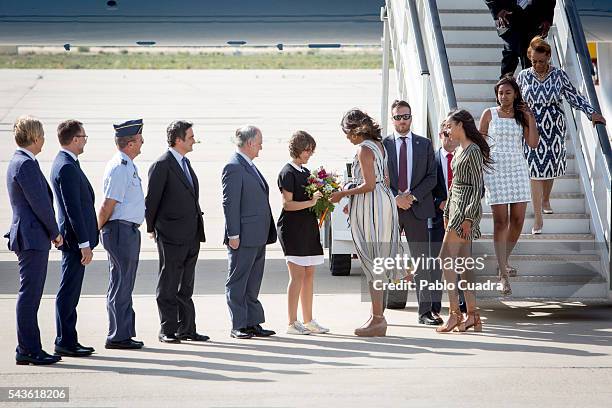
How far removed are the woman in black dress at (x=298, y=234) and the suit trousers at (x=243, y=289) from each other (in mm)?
251

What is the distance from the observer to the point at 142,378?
708 cm

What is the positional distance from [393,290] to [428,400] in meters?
3.44

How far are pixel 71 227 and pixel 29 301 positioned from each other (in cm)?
65

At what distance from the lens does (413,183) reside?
9195 mm

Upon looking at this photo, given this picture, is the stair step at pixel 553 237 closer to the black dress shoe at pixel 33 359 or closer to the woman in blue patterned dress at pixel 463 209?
the woman in blue patterned dress at pixel 463 209

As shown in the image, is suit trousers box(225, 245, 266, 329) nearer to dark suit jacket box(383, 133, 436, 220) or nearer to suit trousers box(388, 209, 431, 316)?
suit trousers box(388, 209, 431, 316)

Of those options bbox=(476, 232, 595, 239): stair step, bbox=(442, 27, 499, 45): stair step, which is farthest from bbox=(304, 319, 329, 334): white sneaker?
bbox=(442, 27, 499, 45): stair step

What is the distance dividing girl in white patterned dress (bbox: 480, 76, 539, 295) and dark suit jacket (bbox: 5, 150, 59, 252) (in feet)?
12.3

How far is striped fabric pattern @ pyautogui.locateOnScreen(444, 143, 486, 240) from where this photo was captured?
855 cm

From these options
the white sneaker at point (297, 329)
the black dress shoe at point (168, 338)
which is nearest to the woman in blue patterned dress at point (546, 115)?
the white sneaker at point (297, 329)

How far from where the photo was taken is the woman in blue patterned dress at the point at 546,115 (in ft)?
32.3

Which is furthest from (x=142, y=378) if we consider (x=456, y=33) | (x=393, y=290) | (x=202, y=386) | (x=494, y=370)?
(x=456, y=33)

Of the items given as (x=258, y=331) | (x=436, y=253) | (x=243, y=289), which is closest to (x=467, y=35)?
(x=436, y=253)

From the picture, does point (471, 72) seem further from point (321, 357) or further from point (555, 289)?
point (321, 357)
